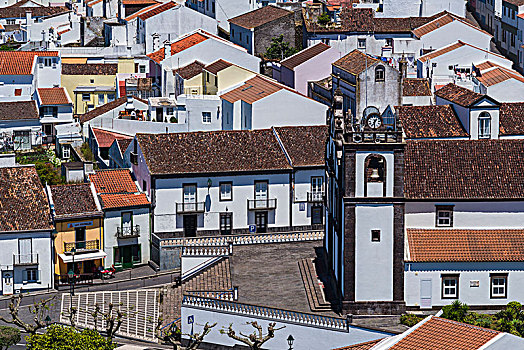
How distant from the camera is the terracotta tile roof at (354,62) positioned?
288ft

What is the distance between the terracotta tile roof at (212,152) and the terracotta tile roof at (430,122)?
306 inches

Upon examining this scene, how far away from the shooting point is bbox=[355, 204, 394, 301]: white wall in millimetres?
58562

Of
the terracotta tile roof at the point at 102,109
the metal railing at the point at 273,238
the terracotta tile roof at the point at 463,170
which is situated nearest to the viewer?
the terracotta tile roof at the point at 463,170

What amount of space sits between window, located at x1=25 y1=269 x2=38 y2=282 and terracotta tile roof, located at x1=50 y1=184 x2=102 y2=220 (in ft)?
10.8

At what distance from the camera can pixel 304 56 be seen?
100438mm

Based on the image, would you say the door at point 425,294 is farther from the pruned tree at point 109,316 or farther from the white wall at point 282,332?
the pruned tree at point 109,316

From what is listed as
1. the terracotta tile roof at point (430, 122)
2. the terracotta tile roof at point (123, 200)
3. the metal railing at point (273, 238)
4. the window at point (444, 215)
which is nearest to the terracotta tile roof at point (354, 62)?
the terracotta tile roof at point (430, 122)

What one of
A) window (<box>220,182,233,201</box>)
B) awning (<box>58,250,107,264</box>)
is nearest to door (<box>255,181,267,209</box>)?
window (<box>220,182,233,201</box>)

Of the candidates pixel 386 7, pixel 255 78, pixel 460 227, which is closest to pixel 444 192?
pixel 460 227

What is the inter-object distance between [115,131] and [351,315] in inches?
1615

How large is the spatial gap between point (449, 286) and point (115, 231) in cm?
2286

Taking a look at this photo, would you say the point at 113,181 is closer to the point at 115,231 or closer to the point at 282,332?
the point at 115,231

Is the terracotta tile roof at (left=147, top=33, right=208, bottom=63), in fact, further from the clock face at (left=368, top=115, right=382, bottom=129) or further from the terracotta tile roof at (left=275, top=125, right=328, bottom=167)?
the clock face at (left=368, top=115, right=382, bottom=129)

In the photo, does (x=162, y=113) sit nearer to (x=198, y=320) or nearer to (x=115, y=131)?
(x=115, y=131)
